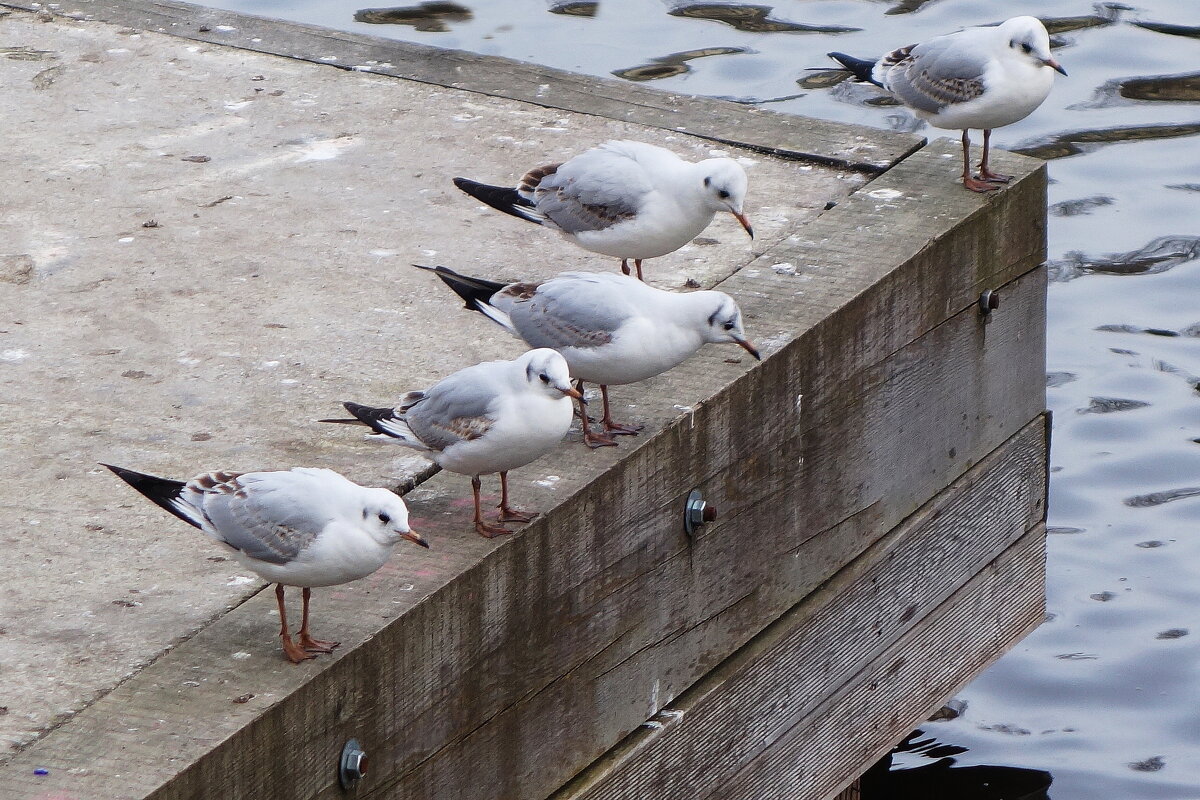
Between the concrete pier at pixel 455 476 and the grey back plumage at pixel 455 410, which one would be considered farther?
the grey back plumage at pixel 455 410

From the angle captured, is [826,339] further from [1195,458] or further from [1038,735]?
[1195,458]

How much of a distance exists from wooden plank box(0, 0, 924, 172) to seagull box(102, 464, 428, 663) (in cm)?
260

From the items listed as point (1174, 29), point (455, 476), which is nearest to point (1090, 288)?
point (1174, 29)

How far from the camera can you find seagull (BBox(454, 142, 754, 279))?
4.01 m

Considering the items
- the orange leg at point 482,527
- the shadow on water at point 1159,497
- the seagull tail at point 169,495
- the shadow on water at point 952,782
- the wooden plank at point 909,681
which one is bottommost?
the shadow on water at point 952,782

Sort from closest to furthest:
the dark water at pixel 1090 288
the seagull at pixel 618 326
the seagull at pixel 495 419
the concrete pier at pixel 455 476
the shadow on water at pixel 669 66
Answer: the concrete pier at pixel 455 476, the seagull at pixel 495 419, the seagull at pixel 618 326, the dark water at pixel 1090 288, the shadow on water at pixel 669 66

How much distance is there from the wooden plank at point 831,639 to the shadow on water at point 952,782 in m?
0.75

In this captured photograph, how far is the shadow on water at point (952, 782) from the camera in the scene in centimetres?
584

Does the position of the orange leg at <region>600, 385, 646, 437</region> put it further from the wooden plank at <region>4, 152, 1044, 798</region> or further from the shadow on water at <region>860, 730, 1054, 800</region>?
the shadow on water at <region>860, 730, 1054, 800</region>

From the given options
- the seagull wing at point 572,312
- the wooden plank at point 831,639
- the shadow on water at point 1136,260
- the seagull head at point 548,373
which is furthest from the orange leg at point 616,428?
the shadow on water at point 1136,260

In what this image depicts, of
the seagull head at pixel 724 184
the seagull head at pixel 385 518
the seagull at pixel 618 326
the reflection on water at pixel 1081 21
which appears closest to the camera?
the seagull head at pixel 385 518

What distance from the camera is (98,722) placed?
2.88m

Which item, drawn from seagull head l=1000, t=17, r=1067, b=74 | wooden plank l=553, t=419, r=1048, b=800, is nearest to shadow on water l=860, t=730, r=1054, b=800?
wooden plank l=553, t=419, r=1048, b=800

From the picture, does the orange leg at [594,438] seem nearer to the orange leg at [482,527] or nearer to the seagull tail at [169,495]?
the orange leg at [482,527]
